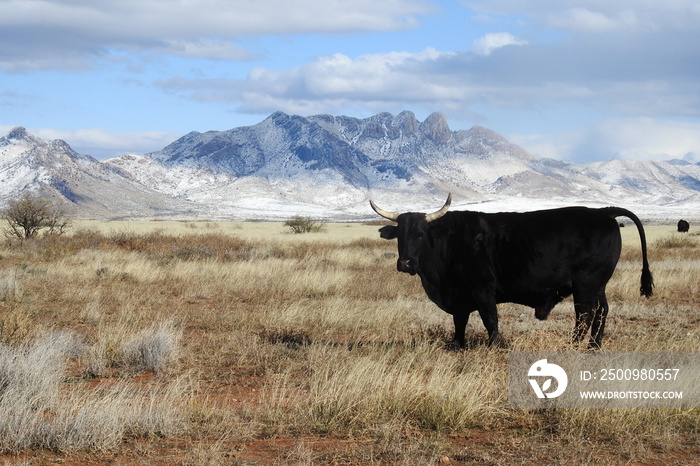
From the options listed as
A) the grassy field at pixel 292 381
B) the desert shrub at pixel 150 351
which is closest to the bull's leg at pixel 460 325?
the grassy field at pixel 292 381

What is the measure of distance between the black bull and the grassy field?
1.67 feet

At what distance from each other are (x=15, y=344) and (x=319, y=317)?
14.6 feet

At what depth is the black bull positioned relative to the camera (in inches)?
362

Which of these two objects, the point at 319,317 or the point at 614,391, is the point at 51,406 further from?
the point at 319,317

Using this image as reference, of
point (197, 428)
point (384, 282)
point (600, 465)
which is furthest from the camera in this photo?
point (384, 282)

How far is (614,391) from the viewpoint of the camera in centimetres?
668

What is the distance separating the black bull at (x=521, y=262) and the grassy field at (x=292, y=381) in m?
0.51

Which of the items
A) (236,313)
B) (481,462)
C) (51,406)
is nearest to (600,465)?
(481,462)

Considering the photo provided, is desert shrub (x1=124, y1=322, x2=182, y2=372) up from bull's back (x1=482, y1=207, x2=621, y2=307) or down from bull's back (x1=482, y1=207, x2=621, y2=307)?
down
